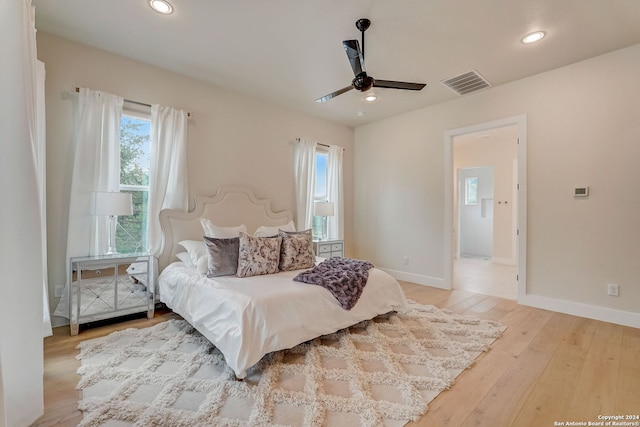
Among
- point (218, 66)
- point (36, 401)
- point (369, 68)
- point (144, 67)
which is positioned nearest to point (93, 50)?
point (144, 67)

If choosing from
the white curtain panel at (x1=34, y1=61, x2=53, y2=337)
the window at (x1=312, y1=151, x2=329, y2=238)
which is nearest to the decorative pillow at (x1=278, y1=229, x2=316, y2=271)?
the window at (x1=312, y1=151, x2=329, y2=238)

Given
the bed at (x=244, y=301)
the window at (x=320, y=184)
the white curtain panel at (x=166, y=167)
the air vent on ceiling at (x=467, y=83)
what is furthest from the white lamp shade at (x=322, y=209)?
the air vent on ceiling at (x=467, y=83)

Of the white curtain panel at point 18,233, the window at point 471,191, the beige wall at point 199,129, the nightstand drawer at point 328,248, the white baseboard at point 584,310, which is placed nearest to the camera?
the white curtain panel at point 18,233

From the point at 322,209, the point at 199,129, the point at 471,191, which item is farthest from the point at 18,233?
the point at 471,191

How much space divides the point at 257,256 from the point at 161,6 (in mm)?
2299

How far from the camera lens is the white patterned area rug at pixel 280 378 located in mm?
1612

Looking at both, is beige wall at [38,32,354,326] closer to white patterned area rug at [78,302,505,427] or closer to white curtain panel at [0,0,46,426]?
white patterned area rug at [78,302,505,427]

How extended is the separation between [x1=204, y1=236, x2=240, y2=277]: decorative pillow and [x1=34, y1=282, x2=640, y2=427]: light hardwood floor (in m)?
0.95

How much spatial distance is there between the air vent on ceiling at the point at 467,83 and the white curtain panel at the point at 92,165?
3908mm

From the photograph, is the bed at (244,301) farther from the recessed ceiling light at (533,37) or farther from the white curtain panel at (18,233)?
the recessed ceiling light at (533,37)

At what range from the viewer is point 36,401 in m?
1.55

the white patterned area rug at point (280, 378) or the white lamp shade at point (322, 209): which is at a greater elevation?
the white lamp shade at point (322, 209)

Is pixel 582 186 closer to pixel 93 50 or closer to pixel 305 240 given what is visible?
pixel 305 240

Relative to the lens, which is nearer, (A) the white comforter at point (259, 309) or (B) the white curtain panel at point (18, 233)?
(B) the white curtain panel at point (18, 233)
